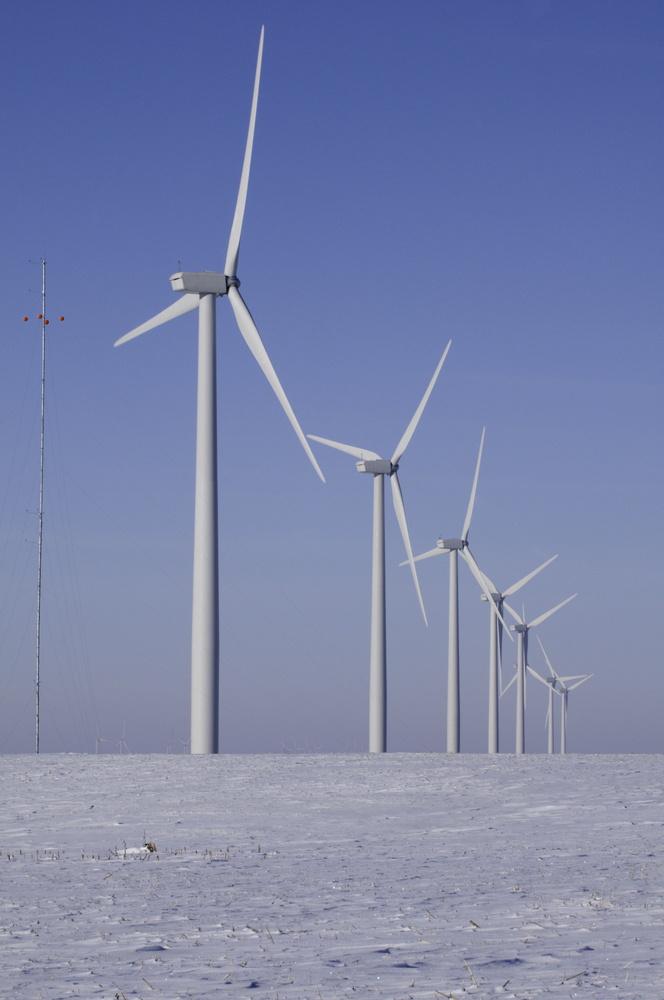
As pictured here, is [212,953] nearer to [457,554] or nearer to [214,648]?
[214,648]

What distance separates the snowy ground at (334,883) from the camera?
10.8 meters

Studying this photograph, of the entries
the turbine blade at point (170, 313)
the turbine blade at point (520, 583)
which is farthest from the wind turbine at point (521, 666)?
the turbine blade at point (170, 313)

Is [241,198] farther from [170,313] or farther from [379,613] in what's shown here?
[379,613]

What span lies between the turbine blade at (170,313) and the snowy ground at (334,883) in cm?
2133

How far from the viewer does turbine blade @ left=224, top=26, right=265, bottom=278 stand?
144 ft

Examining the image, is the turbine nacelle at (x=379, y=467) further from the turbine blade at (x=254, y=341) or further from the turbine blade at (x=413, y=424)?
the turbine blade at (x=254, y=341)

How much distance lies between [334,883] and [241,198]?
3562cm

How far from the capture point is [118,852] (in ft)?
62.8

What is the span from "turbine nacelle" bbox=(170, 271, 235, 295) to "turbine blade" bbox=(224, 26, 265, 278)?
622 mm

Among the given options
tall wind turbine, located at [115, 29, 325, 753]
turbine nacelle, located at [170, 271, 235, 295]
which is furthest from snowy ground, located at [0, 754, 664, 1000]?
turbine nacelle, located at [170, 271, 235, 295]

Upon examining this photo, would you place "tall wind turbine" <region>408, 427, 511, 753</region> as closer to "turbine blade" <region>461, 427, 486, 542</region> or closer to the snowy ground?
"turbine blade" <region>461, 427, 486, 542</region>

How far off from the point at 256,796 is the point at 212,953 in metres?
14.9

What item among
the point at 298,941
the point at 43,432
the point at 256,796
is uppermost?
the point at 43,432

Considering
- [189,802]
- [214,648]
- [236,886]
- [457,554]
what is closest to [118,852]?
[236,886]
